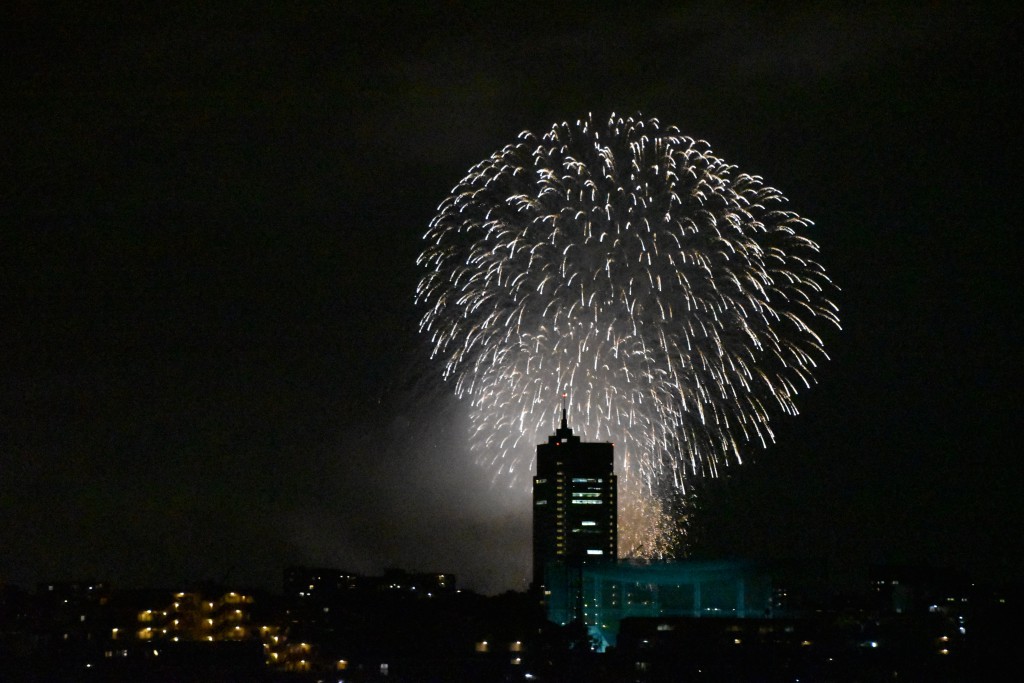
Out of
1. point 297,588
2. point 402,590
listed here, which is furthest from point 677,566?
point 297,588

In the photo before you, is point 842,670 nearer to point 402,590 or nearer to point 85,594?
point 85,594

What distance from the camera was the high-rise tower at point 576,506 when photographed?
101312 millimetres

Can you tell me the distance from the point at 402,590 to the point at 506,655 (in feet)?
130

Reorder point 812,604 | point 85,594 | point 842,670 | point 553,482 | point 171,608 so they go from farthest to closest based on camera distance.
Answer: point 553,482 < point 812,604 < point 85,594 < point 171,608 < point 842,670

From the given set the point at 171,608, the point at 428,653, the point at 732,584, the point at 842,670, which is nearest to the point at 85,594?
the point at 171,608

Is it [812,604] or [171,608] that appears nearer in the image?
[171,608]

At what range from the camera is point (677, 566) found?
285 feet

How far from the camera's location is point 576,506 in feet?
337

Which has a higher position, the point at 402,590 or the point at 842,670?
the point at 402,590

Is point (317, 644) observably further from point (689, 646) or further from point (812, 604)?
point (812, 604)

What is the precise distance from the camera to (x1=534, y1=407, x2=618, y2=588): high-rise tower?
332ft

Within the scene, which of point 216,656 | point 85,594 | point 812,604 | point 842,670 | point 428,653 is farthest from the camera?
point 812,604

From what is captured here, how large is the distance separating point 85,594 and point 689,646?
28390mm

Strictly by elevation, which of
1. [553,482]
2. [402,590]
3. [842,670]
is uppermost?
[553,482]
